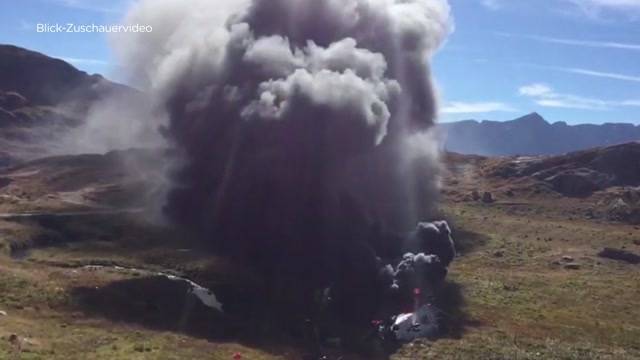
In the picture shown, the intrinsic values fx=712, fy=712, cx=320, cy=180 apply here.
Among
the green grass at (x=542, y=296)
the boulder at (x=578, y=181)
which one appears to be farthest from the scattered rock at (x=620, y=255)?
the boulder at (x=578, y=181)

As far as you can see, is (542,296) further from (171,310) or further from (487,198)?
(487,198)

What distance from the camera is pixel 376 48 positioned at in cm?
10300

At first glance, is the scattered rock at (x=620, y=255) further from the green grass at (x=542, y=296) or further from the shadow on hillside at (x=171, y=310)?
the shadow on hillside at (x=171, y=310)

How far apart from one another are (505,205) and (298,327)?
94.5m

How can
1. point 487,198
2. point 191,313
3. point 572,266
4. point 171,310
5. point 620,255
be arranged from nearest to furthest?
point 171,310, point 191,313, point 572,266, point 620,255, point 487,198

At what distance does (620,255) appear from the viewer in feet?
350

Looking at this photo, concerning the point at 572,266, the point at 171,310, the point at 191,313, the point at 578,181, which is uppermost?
the point at 578,181

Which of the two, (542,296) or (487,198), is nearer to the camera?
(542,296)

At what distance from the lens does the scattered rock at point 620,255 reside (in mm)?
105375

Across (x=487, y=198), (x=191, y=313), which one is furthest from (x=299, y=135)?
(x=487, y=198)

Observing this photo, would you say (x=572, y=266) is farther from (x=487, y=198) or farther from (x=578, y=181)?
(x=578, y=181)

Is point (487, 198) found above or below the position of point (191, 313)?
above

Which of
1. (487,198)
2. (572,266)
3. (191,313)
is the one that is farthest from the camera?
(487,198)

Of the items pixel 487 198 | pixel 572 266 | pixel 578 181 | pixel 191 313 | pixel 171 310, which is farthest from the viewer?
pixel 578 181
